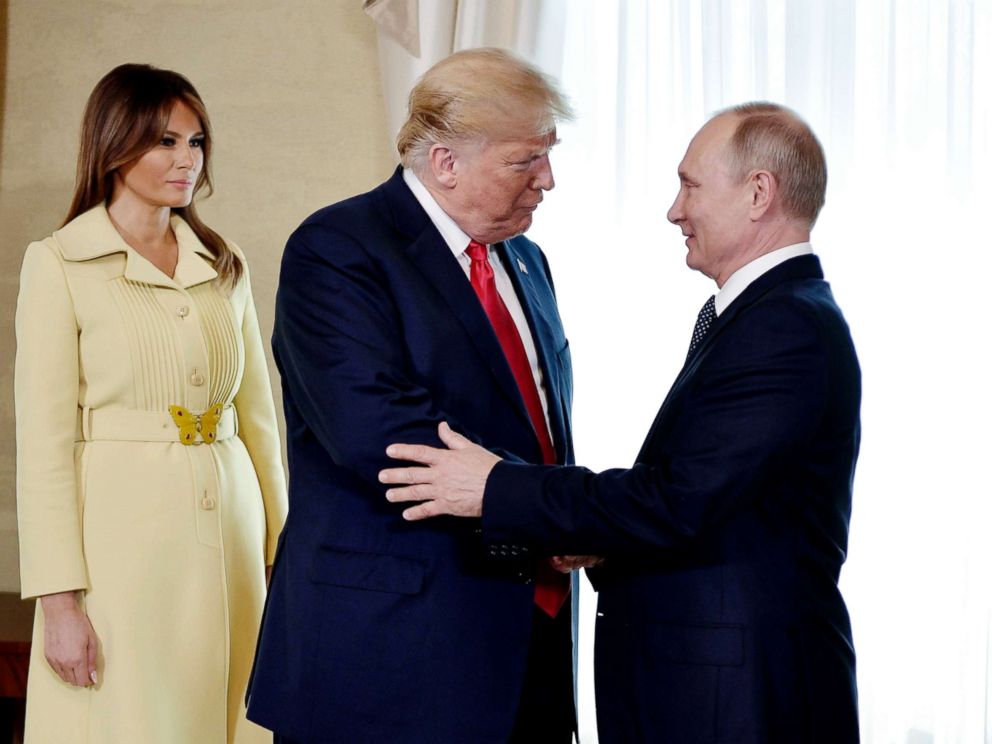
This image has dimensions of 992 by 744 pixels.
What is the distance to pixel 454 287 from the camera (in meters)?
1.75

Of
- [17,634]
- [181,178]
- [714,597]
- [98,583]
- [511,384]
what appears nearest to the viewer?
[714,597]

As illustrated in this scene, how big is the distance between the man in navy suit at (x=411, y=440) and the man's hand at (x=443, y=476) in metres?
0.03

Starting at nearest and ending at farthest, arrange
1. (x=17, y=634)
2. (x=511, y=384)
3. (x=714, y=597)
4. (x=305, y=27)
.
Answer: (x=714, y=597) → (x=511, y=384) → (x=17, y=634) → (x=305, y=27)

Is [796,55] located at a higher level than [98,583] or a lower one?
higher

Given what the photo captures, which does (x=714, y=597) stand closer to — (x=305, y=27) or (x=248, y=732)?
(x=248, y=732)

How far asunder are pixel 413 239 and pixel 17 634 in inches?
72.0

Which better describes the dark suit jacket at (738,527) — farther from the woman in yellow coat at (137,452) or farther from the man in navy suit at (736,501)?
the woman in yellow coat at (137,452)

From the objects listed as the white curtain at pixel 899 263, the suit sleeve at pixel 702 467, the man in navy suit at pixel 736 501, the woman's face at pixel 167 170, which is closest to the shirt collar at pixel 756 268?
the man in navy suit at pixel 736 501

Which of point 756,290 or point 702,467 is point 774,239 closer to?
point 756,290

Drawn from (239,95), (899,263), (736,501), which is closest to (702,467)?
(736,501)

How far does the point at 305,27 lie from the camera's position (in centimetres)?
346

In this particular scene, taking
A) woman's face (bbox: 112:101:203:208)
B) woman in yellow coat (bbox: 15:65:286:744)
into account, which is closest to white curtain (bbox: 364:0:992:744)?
woman's face (bbox: 112:101:203:208)

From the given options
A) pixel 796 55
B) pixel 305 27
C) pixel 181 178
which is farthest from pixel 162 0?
pixel 796 55

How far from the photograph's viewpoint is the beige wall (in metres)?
3.46
